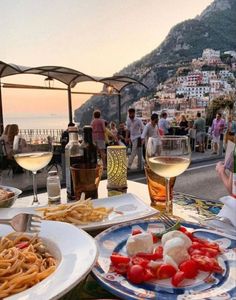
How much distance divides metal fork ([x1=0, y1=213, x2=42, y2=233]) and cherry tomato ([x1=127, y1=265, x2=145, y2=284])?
0.33 metres

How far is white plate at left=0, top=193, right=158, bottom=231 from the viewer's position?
989mm

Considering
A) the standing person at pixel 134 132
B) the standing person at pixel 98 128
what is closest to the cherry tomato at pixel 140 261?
the standing person at pixel 98 128

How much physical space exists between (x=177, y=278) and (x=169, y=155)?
1.82 ft

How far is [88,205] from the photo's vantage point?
3.51ft

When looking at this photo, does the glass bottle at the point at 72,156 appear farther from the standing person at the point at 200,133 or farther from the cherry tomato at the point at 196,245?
the standing person at the point at 200,133

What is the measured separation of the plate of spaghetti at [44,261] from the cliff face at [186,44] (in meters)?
30.5

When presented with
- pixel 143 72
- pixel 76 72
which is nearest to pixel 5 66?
pixel 76 72

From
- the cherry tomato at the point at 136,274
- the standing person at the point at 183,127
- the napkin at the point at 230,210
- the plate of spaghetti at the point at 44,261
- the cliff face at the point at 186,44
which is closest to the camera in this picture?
the plate of spaghetti at the point at 44,261

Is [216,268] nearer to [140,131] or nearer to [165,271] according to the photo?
[165,271]

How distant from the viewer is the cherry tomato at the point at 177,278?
62 cm

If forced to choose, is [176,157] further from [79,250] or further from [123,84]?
[123,84]

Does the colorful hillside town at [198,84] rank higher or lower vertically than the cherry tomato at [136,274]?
higher

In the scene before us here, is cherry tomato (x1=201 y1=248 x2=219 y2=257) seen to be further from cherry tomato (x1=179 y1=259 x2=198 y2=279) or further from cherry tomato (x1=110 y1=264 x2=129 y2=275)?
cherry tomato (x1=110 y1=264 x2=129 y2=275)

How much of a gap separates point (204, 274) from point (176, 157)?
0.52 metres
